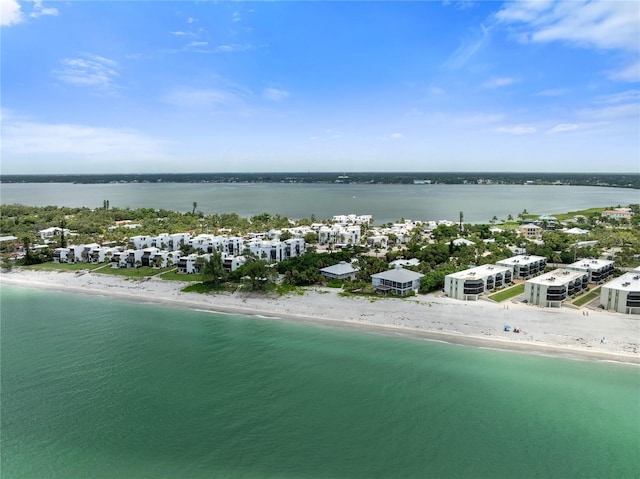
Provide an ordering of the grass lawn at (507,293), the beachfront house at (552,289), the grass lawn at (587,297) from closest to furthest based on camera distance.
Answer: the beachfront house at (552,289) < the grass lawn at (587,297) < the grass lawn at (507,293)

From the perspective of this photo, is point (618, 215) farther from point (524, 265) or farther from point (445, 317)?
point (445, 317)

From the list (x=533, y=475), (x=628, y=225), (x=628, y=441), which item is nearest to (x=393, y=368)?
(x=533, y=475)

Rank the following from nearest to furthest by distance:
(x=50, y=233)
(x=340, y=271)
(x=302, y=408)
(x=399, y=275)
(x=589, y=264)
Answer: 1. (x=302, y=408)
2. (x=399, y=275)
3. (x=589, y=264)
4. (x=340, y=271)
5. (x=50, y=233)

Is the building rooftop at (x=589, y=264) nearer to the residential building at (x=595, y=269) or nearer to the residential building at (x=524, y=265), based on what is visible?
the residential building at (x=595, y=269)

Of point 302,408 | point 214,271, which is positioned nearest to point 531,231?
point 214,271

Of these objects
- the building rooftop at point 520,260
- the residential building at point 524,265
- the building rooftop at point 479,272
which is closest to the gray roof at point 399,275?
the building rooftop at point 479,272

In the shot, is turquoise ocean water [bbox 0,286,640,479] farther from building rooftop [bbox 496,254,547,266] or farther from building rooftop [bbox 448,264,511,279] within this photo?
building rooftop [bbox 496,254,547,266]
